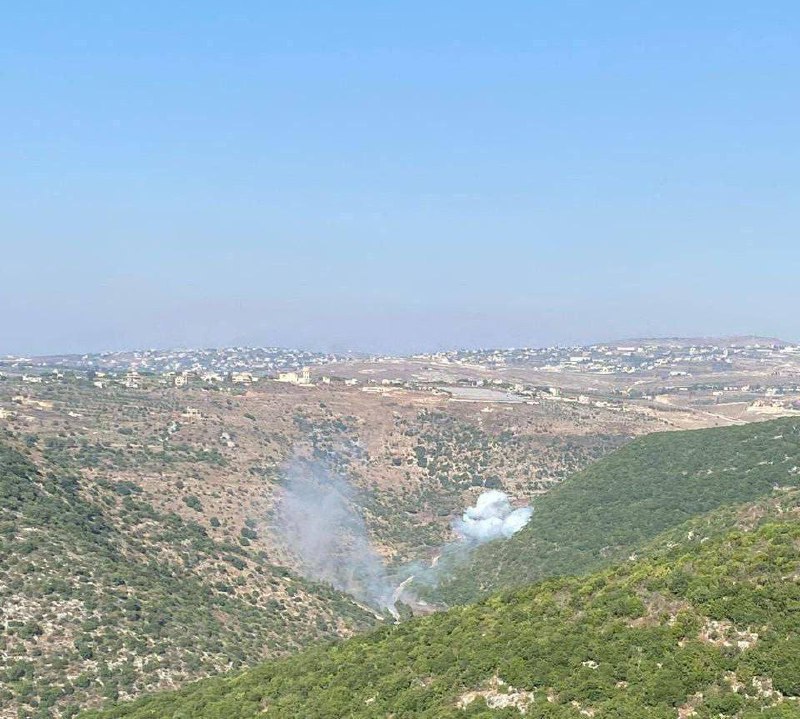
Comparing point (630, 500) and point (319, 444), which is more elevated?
point (630, 500)

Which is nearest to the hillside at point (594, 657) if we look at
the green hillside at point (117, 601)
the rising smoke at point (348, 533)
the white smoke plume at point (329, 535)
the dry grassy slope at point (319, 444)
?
the green hillside at point (117, 601)

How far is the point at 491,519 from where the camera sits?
101 m

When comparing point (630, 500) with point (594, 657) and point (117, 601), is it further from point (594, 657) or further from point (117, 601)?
point (594, 657)

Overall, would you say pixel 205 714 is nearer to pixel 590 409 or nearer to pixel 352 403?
pixel 352 403

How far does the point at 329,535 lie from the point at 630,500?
107 ft

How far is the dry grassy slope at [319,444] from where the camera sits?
290ft

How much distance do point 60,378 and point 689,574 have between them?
139295mm

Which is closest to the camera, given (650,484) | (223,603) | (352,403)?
(223,603)

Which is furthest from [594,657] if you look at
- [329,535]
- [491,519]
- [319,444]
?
[319,444]

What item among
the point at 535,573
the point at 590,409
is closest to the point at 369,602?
the point at 535,573

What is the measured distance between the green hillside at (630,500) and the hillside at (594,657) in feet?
112

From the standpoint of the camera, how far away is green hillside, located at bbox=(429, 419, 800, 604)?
75062mm

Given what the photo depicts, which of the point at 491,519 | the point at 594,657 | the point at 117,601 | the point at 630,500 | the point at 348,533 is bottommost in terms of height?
the point at 348,533

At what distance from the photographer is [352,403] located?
479 feet
